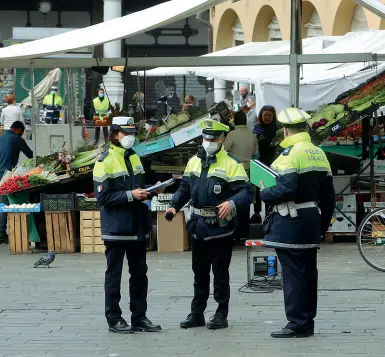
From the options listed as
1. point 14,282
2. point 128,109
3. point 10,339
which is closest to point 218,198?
point 10,339

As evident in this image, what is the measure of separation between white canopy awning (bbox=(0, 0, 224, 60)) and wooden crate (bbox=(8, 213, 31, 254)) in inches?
82.1

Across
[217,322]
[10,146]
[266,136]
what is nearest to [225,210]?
[217,322]

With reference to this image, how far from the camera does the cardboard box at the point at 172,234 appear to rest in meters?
14.7

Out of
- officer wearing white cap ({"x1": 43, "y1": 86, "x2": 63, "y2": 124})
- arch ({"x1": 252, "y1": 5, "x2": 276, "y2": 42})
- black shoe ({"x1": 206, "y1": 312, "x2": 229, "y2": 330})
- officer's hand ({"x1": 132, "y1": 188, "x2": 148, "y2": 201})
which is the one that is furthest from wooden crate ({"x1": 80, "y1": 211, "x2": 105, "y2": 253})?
arch ({"x1": 252, "y1": 5, "x2": 276, "y2": 42})

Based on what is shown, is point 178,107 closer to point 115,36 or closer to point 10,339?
point 115,36

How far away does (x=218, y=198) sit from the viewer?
9352mm

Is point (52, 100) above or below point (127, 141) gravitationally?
above

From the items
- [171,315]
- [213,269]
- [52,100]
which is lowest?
[171,315]

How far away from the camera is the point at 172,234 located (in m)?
14.8

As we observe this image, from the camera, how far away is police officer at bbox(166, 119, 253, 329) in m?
9.30

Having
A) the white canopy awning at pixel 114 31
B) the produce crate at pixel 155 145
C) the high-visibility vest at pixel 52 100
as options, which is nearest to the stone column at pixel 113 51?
the high-visibility vest at pixel 52 100

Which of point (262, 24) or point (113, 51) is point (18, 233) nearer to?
point (262, 24)

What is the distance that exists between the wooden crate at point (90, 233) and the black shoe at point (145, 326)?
5.31 metres

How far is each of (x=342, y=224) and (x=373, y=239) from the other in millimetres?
2649
